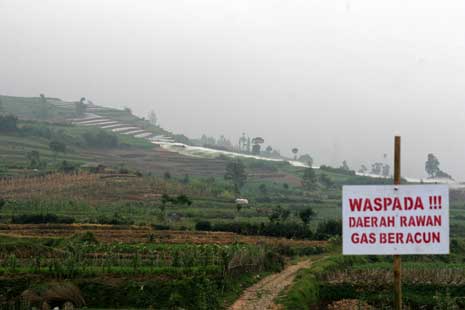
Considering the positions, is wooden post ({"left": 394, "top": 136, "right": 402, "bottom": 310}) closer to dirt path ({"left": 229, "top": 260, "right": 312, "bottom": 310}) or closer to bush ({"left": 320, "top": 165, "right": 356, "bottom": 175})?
dirt path ({"left": 229, "top": 260, "right": 312, "bottom": 310})

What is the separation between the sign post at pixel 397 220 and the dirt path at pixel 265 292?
9.72 metres

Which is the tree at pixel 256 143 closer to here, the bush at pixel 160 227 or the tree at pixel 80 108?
the tree at pixel 80 108

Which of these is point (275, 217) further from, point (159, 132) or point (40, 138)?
point (159, 132)

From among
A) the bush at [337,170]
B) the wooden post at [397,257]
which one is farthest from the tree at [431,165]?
the wooden post at [397,257]

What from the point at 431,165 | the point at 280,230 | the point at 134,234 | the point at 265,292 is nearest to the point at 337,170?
the point at 431,165

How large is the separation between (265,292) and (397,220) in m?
13.1

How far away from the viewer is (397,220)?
28.5 feet

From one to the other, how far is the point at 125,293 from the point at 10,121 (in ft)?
333

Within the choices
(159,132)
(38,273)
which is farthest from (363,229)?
(159,132)

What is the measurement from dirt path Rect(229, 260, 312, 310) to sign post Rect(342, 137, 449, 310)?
9.72 m

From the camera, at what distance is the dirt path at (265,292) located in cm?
1847

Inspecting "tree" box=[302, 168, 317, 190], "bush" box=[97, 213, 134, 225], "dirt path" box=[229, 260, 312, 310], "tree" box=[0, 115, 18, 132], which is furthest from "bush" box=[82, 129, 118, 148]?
"dirt path" box=[229, 260, 312, 310]

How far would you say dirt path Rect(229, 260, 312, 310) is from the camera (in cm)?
1847

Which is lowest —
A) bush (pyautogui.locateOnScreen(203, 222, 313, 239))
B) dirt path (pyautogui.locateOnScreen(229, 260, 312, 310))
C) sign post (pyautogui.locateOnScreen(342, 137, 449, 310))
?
bush (pyautogui.locateOnScreen(203, 222, 313, 239))
